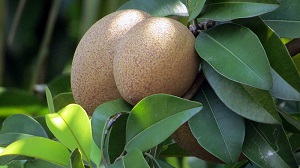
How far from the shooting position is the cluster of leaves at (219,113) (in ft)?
2.64

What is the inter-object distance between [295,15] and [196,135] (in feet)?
0.70

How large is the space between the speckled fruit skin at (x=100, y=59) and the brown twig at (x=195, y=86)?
9cm

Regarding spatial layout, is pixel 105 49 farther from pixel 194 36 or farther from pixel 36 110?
pixel 36 110

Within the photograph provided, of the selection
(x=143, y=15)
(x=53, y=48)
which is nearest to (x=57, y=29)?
(x=53, y=48)

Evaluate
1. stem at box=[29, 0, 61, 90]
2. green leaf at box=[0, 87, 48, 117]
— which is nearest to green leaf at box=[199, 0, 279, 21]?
green leaf at box=[0, 87, 48, 117]

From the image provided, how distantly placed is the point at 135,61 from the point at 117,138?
11 cm

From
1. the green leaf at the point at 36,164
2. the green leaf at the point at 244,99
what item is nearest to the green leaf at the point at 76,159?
the green leaf at the point at 36,164

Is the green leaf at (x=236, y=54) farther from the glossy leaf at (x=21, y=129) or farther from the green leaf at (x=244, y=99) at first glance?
the glossy leaf at (x=21, y=129)

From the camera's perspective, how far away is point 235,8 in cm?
88

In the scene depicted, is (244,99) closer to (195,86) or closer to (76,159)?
(195,86)

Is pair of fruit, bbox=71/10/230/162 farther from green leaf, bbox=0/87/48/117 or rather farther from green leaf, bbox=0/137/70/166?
green leaf, bbox=0/87/48/117

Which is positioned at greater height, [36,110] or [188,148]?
[188,148]

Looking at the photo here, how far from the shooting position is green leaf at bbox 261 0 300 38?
3.03ft

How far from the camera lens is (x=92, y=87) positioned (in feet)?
3.05
